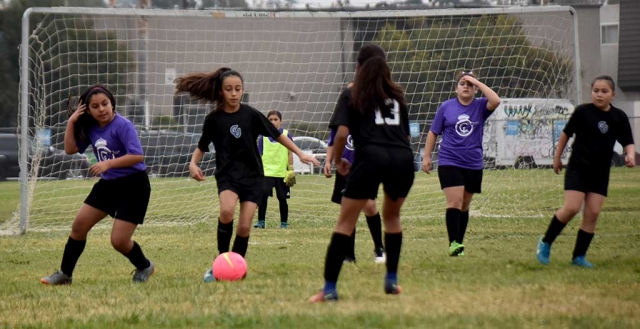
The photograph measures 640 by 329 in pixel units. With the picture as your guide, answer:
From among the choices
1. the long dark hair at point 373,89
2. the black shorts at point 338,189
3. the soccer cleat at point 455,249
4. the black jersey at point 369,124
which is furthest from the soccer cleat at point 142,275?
the soccer cleat at point 455,249

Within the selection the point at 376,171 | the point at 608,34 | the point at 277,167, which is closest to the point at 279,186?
the point at 277,167

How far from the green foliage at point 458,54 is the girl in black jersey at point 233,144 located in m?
8.88

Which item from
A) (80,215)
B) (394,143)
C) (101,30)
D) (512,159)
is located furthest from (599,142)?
(512,159)

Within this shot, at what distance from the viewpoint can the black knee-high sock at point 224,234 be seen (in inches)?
328

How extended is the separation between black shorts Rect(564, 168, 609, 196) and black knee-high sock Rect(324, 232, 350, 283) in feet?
9.46

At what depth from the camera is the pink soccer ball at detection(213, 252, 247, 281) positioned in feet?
26.0

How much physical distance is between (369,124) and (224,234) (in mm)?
2337

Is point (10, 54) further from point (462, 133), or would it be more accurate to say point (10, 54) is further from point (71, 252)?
point (71, 252)

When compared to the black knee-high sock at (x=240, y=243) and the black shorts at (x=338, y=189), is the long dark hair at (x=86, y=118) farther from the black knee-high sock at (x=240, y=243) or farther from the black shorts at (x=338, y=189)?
the black shorts at (x=338, y=189)

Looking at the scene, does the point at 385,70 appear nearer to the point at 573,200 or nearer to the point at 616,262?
the point at 573,200

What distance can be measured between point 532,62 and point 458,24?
1.44 metres

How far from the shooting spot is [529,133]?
77.4ft

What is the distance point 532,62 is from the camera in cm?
1727

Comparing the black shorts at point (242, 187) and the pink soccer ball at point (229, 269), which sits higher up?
the black shorts at point (242, 187)
